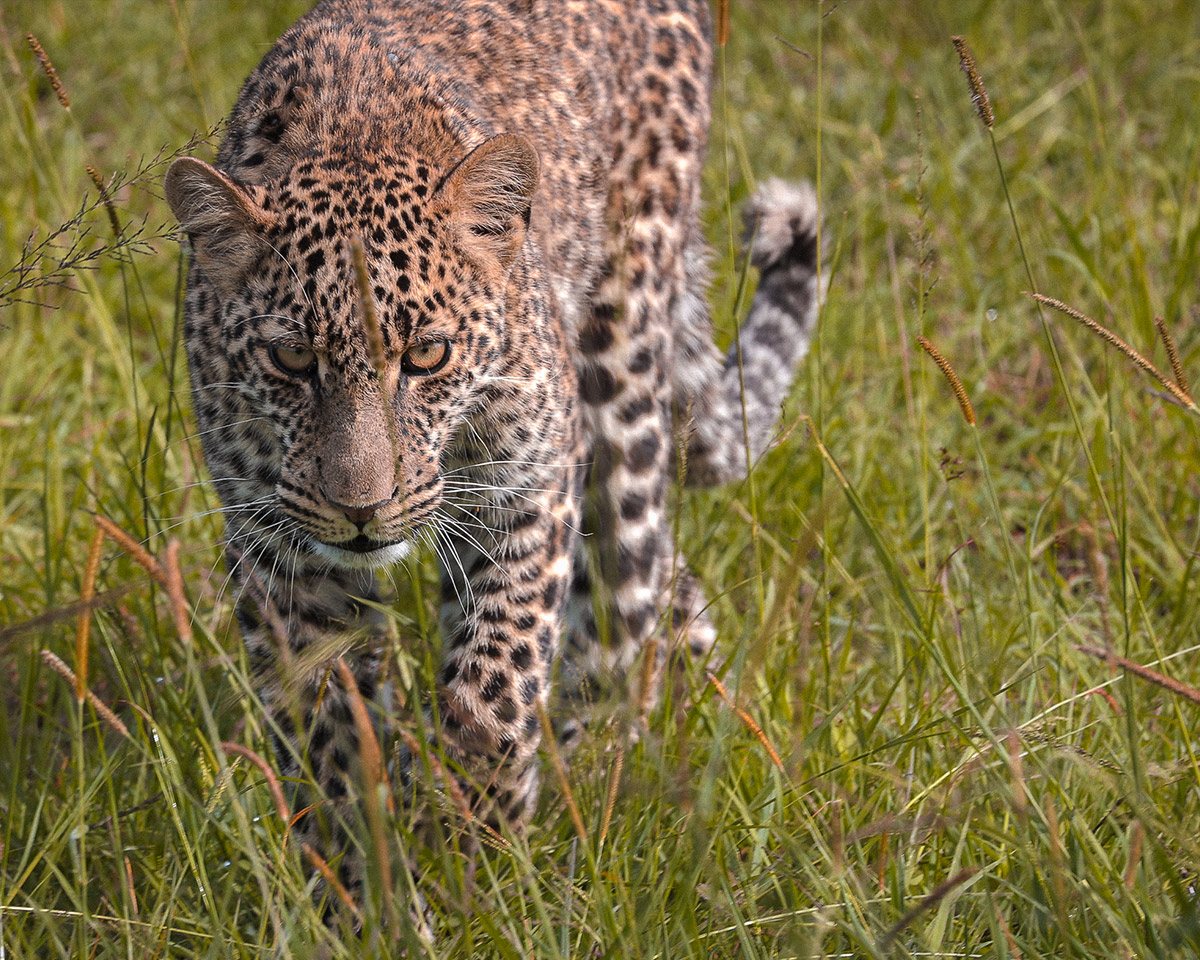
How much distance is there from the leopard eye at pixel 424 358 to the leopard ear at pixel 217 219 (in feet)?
1.57

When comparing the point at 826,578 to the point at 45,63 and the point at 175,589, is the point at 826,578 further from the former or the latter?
the point at 45,63

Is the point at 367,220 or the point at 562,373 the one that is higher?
the point at 367,220

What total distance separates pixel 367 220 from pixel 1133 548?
117 inches

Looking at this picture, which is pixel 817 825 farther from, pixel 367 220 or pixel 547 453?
pixel 367 220

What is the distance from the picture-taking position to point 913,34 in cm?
859

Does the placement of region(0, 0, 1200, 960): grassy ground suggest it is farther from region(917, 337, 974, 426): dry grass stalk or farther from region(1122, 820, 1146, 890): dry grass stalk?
region(917, 337, 974, 426): dry grass stalk

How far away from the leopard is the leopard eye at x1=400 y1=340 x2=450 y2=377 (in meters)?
0.01

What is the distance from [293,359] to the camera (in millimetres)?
3523

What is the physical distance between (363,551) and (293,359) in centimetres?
52

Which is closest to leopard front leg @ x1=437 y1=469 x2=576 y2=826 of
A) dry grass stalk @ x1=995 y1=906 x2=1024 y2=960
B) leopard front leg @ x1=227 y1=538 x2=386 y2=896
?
leopard front leg @ x1=227 y1=538 x2=386 y2=896

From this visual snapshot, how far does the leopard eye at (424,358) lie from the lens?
3582 mm

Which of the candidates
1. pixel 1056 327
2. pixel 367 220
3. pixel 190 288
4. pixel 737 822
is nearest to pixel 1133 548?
pixel 1056 327

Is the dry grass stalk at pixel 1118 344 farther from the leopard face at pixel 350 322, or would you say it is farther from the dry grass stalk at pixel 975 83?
the leopard face at pixel 350 322

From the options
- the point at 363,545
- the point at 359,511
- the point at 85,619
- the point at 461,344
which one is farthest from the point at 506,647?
the point at 85,619
